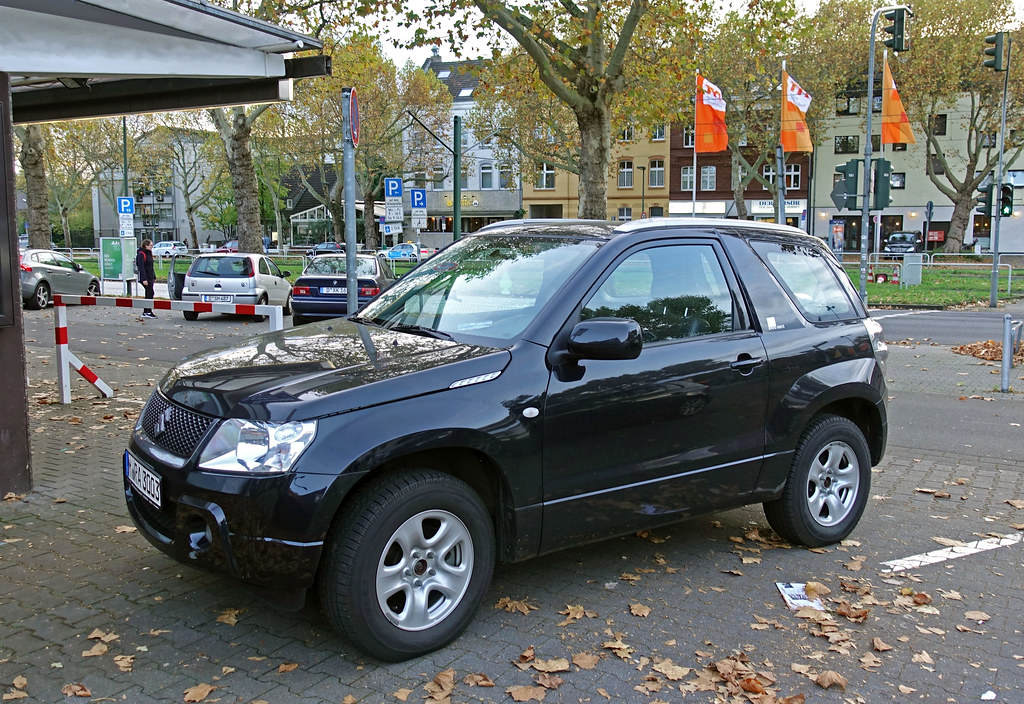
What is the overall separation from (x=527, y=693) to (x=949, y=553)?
3001 mm

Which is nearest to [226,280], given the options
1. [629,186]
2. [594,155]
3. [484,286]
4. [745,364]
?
[594,155]

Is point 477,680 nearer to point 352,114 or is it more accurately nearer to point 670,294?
point 670,294

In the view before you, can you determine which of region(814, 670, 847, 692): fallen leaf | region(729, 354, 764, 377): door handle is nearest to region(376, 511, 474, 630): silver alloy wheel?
region(814, 670, 847, 692): fallen leaf

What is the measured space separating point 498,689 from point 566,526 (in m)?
0.85

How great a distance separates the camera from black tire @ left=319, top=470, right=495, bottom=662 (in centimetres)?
343

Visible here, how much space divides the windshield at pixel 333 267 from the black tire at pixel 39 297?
8.14m

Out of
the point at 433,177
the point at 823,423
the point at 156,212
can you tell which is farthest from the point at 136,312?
the point at 156,212

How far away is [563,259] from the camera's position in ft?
14.6

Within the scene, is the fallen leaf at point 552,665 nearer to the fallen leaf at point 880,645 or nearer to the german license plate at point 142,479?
the fallen leaf at point 880,645

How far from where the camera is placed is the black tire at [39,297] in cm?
2184

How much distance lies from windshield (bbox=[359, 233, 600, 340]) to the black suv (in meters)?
0.02

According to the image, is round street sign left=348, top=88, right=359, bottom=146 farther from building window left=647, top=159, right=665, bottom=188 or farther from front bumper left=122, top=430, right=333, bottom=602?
building window left=647, top=159, right=665, bottom=188

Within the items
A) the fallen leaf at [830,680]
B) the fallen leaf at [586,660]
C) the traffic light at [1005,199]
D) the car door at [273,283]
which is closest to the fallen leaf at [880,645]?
the fallen leaf at [830,680]

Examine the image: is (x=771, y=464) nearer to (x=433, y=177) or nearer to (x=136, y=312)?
(x=136, y=312)
